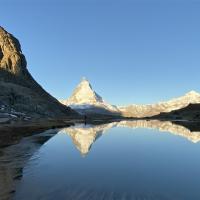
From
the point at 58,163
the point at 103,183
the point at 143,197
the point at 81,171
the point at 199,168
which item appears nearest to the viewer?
the point at 143,197

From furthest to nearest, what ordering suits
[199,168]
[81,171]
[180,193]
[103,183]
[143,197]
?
[199,168]
[81,171]
[103,183]
[180,193]
[143,197]

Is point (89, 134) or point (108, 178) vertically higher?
point (89, 134)

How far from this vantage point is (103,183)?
78.7 ft

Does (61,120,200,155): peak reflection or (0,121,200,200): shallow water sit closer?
(0,121,200,200): shallow water

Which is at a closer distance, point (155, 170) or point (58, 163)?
point (155, 170)

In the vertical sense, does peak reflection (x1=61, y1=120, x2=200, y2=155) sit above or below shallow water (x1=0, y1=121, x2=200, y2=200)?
above

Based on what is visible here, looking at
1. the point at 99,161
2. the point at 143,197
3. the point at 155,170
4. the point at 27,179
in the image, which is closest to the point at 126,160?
the point at 99,161

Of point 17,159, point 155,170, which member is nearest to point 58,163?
point 17,159

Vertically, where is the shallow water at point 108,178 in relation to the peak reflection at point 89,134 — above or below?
below

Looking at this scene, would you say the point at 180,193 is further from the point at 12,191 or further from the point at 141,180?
the point at 12,191

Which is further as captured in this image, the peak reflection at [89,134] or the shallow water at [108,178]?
the peak reflection at [89,134]

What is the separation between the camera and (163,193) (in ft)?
69.1

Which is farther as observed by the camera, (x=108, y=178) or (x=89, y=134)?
(x=89, y=134)

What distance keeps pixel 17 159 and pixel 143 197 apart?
18.7 metres
